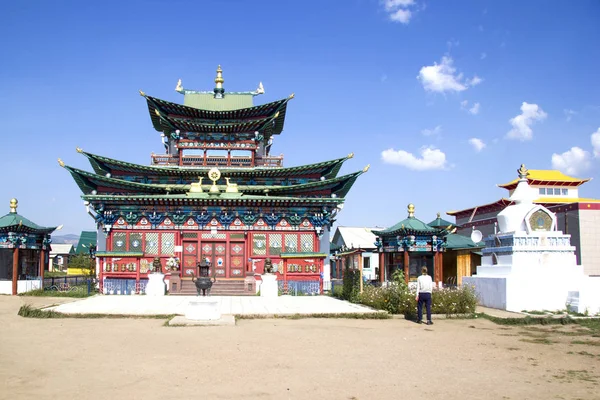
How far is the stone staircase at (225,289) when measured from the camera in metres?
25.8

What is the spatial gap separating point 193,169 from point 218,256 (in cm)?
625

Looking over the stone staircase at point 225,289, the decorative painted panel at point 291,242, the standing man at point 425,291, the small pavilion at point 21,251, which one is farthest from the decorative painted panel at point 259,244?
the standing man at point 425,291

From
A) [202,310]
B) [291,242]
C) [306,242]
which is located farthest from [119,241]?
[202,310]

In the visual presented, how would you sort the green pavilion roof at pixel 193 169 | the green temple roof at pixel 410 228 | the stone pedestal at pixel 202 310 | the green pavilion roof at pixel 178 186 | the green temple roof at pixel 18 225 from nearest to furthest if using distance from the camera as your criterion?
the stone pedestal at pixel 202 310 → the green temple roof at pixel 18 225 → the green temple roof at pixel 410 228 → the green pavilion roof at pixel 178 186 → the green pavilion roof at pixel 193 169

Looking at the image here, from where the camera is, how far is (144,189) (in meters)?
29.6

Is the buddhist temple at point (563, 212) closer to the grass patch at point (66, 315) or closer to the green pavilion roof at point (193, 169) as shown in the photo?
the green pavilion roof at point (193, 169)

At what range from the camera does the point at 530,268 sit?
1877 cm

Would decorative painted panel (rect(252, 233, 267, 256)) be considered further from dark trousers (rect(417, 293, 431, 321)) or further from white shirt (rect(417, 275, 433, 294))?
white shirt (rect(417, 275, 433, 294))

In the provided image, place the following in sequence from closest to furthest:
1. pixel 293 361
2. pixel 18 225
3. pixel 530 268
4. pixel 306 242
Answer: pixel 293 361 → pixel 530 268 → pixel 18 225 → pixel 306 242

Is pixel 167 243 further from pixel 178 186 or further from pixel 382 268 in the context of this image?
pixel 382 268

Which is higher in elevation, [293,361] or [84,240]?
[84,240]

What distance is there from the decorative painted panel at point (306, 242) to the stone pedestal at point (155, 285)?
7.80m

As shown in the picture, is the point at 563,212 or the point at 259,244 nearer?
the point at 259,244

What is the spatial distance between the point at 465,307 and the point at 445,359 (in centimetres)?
731
